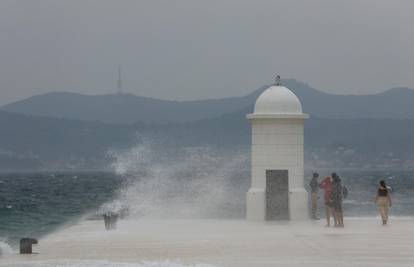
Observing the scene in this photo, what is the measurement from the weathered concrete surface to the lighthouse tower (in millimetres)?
1152

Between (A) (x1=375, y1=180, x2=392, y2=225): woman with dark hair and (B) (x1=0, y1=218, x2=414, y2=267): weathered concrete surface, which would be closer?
(B) (x1=0, y1=218, x2=414, y2=267): weathered concrete surface

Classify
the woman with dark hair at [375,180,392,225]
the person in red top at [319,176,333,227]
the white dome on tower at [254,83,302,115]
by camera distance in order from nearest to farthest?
1. the person in red top at [319,176,333,227]
2. the woman with dark hair at [375,180,392,225]
3. the white dome on tower at [254,83,302,115]

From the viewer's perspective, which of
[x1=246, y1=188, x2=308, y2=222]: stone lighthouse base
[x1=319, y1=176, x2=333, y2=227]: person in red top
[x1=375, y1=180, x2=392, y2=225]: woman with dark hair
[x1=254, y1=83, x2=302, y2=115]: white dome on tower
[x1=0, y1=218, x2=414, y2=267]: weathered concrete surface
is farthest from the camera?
[x1=254, y1=83, x2=302, y2=115]: white dome on tower

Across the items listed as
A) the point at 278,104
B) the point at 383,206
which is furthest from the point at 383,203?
the point at 278,104

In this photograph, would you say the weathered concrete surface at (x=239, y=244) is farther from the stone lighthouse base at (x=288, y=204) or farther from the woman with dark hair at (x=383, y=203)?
the stone lighthouse base at (x=288, y=204)

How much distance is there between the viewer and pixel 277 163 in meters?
28.1

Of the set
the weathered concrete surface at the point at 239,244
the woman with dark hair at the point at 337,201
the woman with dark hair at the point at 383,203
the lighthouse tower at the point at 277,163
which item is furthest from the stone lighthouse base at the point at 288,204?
the woman with dark hair at the point at 383,203

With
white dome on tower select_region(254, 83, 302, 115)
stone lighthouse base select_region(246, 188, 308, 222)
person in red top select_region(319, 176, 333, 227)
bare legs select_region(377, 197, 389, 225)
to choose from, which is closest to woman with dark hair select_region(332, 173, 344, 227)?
person in red top select_region(319, 176, 333, 227)

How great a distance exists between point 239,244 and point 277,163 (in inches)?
285

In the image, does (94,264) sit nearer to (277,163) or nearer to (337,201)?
(337,201)

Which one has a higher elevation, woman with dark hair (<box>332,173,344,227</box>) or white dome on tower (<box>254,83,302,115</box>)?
white dome on tower (<box>254,83,302,115</box>)

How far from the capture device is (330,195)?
85.3ft

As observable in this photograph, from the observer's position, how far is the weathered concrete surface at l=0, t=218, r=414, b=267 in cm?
1862

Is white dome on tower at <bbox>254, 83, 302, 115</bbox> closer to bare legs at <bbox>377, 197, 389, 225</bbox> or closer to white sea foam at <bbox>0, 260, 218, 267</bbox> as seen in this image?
bare legs at <bbox>377, 197, 389, 225</bbox>
